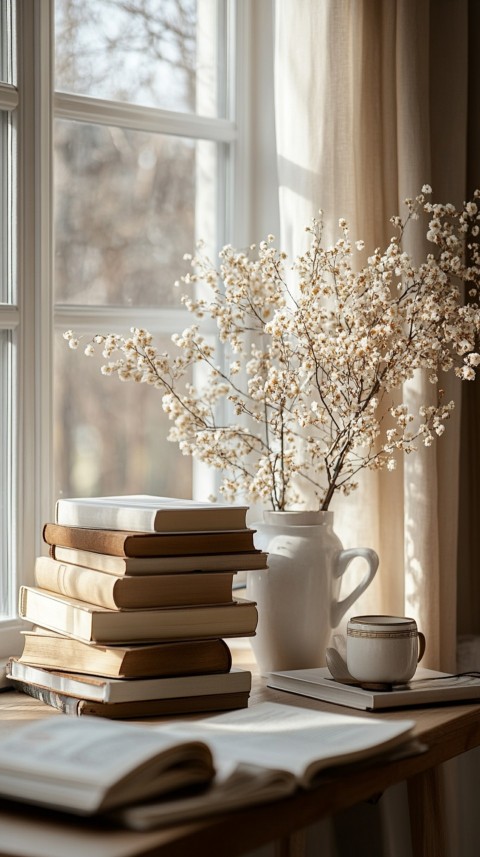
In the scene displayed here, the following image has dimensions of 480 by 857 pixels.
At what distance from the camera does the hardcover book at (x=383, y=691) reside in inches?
56.9

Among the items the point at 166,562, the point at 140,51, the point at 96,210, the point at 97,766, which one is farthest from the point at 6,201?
the point at 97,766

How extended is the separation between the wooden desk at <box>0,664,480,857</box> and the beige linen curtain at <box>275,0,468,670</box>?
0.45 meters

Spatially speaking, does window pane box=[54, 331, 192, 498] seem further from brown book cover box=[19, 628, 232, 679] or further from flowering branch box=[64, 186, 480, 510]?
brown book cover box=[19, 628, 232, 679]

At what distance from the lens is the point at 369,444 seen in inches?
67.4

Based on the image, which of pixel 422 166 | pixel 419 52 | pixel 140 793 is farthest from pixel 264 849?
pixel 419 52

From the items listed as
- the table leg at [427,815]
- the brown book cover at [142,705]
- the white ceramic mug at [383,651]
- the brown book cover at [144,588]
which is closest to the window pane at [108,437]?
the brown book cover at [144,588]

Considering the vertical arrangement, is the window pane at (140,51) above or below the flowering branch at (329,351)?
above

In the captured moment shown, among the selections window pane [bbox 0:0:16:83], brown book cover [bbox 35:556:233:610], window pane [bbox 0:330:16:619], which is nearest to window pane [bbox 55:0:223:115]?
window pane [bbox 0:0:16:83]

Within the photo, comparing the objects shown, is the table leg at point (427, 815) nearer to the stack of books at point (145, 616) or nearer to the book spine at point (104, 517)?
the stack of books at point (145, 616)

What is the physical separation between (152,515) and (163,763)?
0.46m

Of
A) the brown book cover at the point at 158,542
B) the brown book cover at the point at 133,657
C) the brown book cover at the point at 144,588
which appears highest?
the brown book cover at the point at 158,542

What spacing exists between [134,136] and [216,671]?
3.29 ft

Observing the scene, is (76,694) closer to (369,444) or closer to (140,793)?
(140,793)

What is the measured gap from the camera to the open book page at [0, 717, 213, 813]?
993 millimetres
